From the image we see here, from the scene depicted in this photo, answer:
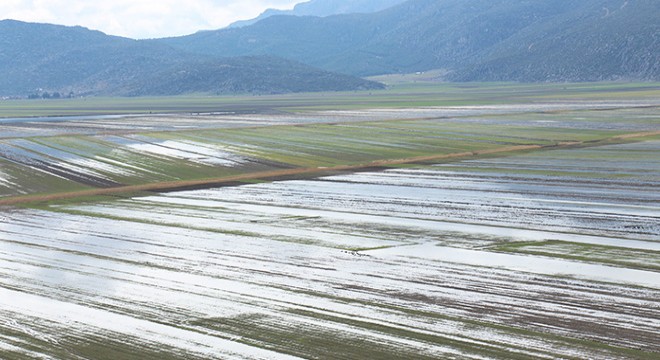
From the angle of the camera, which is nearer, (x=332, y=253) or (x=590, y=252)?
(x=590, y=252)

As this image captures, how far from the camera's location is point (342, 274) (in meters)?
38.5

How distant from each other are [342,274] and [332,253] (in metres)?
4.76

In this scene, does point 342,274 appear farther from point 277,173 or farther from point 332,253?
point 277,173

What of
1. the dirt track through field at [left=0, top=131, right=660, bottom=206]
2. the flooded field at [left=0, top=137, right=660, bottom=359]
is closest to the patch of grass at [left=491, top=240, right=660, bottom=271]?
the flooded field at [left=0, top=137, right=660, bottom=359]

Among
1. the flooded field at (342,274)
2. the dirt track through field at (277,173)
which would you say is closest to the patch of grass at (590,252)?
the flooded field at (342,274)

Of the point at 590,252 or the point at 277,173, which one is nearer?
the point at 590,252

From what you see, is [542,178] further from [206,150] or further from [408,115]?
[408,115]

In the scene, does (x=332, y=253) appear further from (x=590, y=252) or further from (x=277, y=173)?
(x=277, y=173)

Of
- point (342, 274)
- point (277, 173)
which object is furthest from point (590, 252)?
point (277, 173)

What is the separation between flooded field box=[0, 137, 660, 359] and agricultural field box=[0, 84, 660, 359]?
5.0 inches

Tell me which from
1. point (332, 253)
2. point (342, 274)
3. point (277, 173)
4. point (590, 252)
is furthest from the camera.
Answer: point (277, 173)

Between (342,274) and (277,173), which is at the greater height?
(277,173)

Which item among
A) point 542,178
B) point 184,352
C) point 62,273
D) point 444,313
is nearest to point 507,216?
point 542,178

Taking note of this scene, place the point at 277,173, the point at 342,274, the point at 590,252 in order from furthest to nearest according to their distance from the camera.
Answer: the point at 277,173 < the point at 590,252 < the point at 342,274
